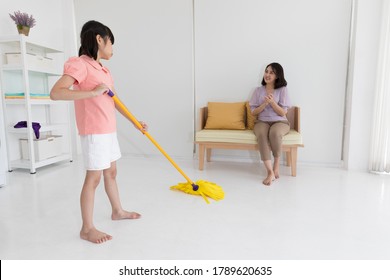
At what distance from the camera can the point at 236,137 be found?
266 centimetres

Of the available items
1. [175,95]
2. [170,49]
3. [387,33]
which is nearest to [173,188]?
[175,95]

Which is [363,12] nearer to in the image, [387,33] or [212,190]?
[387,33]

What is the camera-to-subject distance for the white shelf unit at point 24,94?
2.65m

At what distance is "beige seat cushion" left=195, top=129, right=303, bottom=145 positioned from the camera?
2.53 meters

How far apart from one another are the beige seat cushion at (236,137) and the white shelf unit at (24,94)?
160cm

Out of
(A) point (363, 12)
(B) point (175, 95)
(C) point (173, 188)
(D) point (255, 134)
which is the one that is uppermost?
(A) point (363, 12)

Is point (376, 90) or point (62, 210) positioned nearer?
point (62, 210)

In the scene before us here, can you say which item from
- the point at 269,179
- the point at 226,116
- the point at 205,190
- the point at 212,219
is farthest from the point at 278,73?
the point at 212,219

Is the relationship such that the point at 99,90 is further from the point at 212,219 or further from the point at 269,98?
the point at 269,98

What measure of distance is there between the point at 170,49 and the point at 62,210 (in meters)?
2.16

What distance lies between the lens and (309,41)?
288 centimetres

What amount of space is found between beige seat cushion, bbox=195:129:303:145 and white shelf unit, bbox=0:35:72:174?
160 centimetres

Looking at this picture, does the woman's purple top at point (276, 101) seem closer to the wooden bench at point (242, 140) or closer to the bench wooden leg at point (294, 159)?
the wooden bench at point (242, 140)

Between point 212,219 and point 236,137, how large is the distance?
114 centimetres
